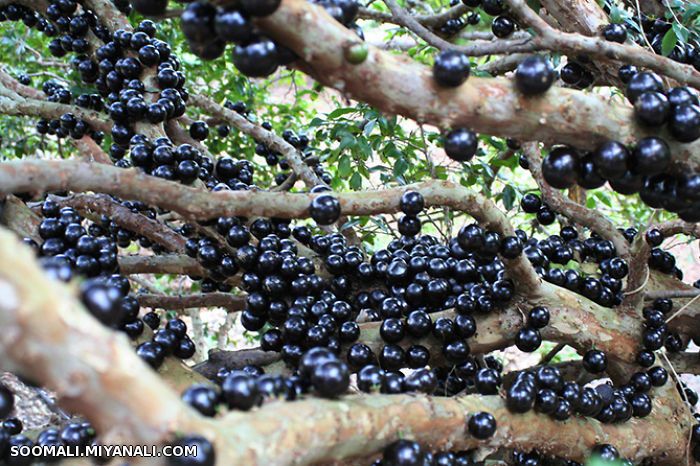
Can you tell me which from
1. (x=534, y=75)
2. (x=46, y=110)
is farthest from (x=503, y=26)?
(x=46, y=110)

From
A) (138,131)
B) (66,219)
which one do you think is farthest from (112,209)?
(138,131)

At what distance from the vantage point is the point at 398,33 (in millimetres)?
4285

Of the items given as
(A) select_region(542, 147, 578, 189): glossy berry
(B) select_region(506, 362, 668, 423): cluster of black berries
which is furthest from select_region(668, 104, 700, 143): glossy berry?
(B) select_region(506, 362, 668, 423): cluster of black berries

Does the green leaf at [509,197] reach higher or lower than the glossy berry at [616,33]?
lower

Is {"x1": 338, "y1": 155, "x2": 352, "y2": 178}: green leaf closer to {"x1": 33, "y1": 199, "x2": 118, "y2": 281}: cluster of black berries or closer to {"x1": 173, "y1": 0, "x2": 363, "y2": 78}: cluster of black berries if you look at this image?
{"x1": 33, "y1": 199, "x2": 118, "y2": 281}: cluster of black berries

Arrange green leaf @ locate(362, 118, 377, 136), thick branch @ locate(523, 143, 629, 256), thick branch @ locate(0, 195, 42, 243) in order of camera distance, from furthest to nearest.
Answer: thick branch @ locate(523, 143, 629, 256) < green leaf @ locate(362, 118, 377, 136) < thick branch @ locate(0, 195, 42, 243)

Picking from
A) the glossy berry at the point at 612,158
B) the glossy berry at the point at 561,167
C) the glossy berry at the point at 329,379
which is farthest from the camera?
the glossy berry at the point at 561,167

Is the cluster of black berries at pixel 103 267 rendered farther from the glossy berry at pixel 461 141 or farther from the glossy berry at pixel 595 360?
the glossy berry at pixel 595 360

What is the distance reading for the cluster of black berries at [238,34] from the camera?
4.89 feet

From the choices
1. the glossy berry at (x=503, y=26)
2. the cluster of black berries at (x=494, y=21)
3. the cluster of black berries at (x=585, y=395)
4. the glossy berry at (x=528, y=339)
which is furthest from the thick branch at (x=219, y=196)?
the glossy berry at (x=503, y=26)

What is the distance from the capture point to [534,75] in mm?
1749

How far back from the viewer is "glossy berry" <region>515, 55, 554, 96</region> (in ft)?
5.72

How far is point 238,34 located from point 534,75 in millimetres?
808

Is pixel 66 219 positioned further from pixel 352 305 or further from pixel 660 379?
pixel 660 379
